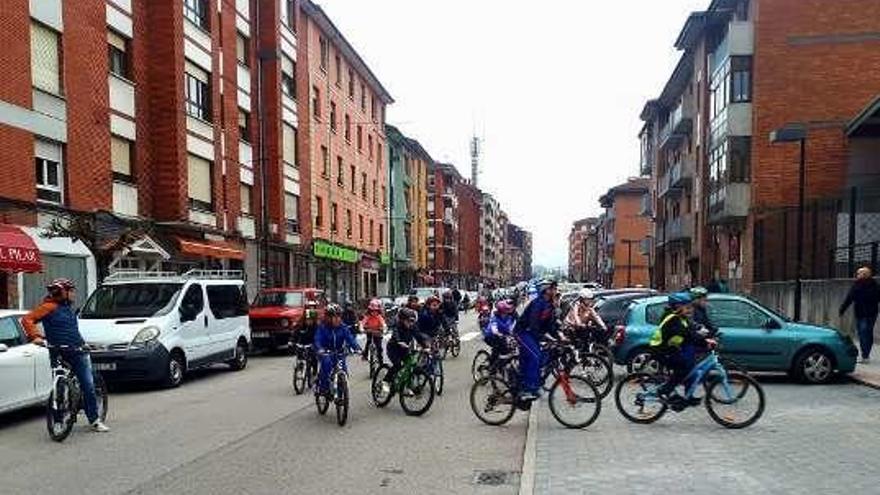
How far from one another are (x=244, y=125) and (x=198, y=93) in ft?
16.5

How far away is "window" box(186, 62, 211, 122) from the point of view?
2841cm

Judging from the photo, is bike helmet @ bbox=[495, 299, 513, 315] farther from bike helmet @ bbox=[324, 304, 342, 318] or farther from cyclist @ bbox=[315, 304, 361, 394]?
bike helmet @ bbox=[324, 304, 342, 318]

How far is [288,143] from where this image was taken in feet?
126

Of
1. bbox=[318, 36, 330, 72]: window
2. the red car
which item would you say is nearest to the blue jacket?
the red car

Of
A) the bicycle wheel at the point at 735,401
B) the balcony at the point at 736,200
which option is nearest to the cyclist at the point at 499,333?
the bicycle wheel at the point at 735,401

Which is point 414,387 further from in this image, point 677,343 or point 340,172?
point 340,172

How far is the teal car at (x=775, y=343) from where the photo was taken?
42.7 ft

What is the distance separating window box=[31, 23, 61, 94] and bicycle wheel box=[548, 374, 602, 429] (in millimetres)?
16211

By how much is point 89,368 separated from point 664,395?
6.56 metres

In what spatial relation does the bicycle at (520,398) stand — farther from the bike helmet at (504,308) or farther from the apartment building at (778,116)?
the apartment building at (778,116)

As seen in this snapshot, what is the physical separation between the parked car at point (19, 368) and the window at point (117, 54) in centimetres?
1549

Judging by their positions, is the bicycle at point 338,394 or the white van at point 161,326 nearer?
the bicycle at point 338,394

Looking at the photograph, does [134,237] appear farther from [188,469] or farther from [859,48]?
[859,48]

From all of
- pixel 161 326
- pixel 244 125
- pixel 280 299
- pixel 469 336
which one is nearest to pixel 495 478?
pixel 161 326
